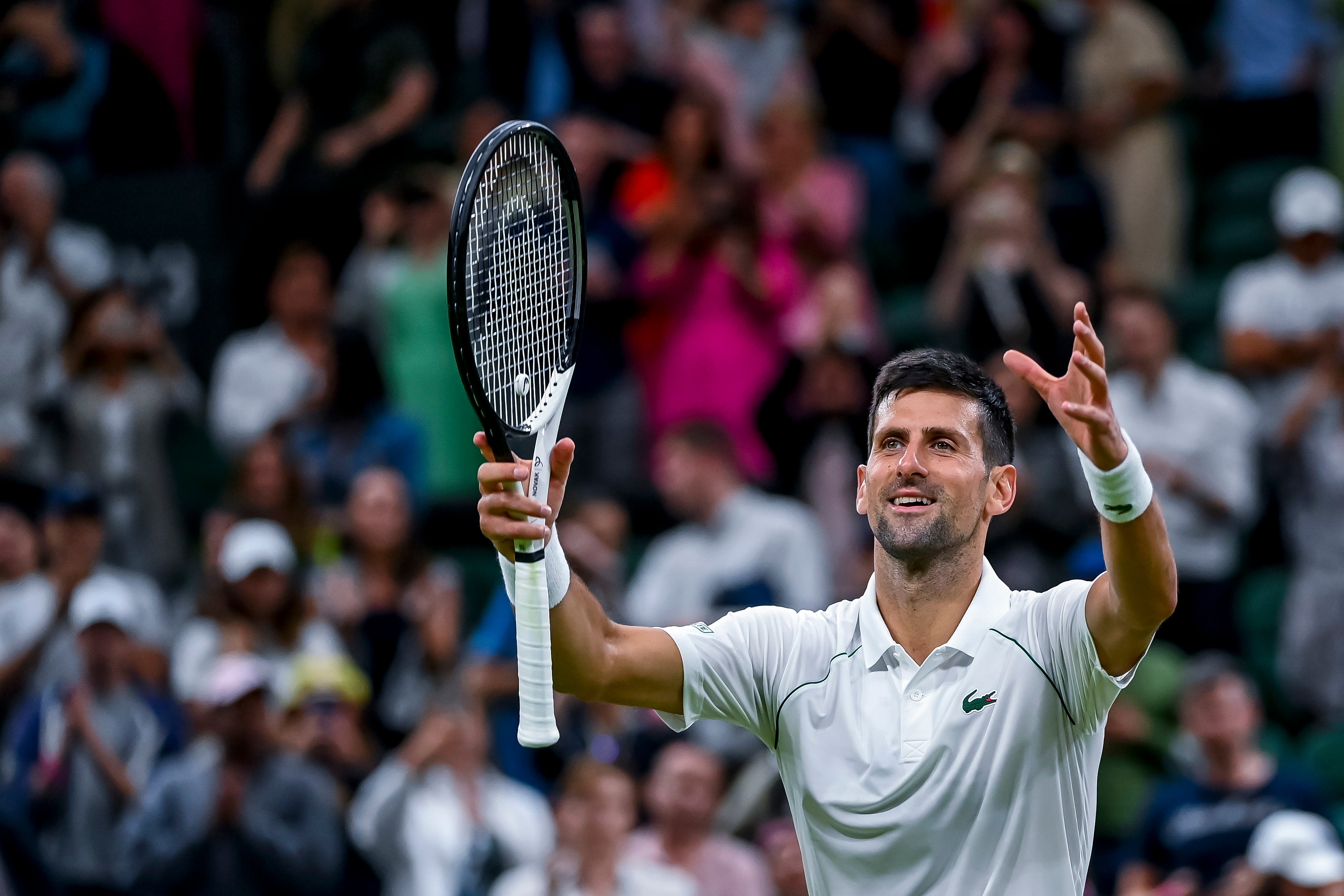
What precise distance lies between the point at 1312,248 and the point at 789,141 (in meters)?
2.72

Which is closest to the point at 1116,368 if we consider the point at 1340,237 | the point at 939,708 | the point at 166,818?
the point at 1340,237

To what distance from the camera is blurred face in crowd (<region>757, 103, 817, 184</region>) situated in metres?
10.6

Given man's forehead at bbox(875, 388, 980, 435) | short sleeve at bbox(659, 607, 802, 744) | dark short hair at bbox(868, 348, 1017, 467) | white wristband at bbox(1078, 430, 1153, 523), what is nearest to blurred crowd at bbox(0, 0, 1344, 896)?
short sleeve at bbox(659, 607, 802, 744)

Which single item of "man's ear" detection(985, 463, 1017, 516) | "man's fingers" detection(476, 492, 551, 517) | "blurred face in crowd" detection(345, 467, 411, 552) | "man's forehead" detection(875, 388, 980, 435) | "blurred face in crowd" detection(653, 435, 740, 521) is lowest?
"blurred face in crowd" detection(345, 467, 411, 552)

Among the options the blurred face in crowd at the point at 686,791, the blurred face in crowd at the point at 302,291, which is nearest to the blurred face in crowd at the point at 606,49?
the blurred face in crowd at the point at 302,291

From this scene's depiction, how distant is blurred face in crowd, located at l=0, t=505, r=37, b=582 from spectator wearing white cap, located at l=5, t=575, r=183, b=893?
0.77 metres

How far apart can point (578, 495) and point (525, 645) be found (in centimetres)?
Answer: 574

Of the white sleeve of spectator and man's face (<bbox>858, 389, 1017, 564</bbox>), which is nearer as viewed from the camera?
man's face (<bbox>858, 389, 1017, 564</bbox>)

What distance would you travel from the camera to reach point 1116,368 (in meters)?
9.50

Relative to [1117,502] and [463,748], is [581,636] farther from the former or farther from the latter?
[463,748]

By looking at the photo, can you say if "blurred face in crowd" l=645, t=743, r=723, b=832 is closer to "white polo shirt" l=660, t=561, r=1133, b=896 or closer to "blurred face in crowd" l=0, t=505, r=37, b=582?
"blurred face in crowd" l=0, t=505, r=37, b=582

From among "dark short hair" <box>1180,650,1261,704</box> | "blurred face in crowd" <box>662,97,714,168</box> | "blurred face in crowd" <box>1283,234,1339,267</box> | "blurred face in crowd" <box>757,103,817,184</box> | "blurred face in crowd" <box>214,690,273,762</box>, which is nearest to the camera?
"dark short hair" <box>1180,650,1261,704</box>

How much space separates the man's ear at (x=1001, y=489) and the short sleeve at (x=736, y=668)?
48cm

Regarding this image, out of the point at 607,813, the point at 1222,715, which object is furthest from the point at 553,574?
the point at 1222,715
